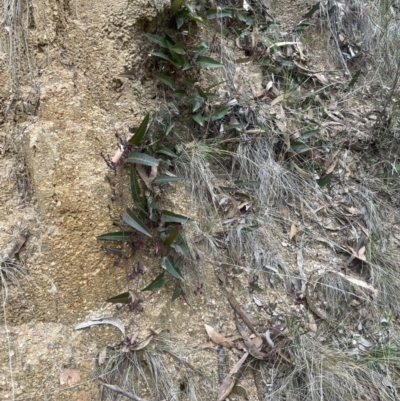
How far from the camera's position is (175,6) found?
1933 mm

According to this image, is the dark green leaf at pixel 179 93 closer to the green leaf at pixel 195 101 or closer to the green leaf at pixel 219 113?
the green leaf at pixel 195 101

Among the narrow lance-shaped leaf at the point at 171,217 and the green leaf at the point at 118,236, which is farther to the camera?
the narrow lance-shaped leaf at the point at 171,217

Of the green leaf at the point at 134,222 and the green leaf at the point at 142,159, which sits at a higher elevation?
the green leaf at the point at 142,159

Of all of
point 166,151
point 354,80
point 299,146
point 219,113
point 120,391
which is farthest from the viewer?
point 354,80

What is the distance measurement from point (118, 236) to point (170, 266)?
25 centimetres

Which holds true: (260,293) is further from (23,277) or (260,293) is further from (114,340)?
(23,277)

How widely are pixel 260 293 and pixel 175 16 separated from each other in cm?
141

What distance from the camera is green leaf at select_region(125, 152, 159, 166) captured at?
5.49 feet

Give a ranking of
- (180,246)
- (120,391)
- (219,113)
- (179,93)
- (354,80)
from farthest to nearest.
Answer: (354,80), (219,113), (179,93), (180,246), (120,391)

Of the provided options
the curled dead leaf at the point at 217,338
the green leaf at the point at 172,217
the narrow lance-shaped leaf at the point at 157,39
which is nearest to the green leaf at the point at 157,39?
the narrow lance-shaped leaf at the point at 157,39

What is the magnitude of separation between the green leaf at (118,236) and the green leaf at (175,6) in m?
1.11

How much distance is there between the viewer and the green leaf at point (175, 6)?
6.29ft

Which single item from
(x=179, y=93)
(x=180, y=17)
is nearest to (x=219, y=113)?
(x=179, y=93)

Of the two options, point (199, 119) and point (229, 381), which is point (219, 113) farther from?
point (229, 381)
